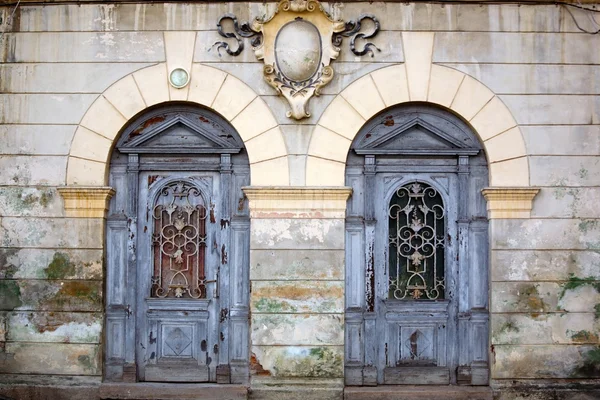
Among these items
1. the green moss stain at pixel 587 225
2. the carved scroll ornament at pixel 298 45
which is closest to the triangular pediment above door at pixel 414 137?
the carved scroll ornament at pixel 298 45

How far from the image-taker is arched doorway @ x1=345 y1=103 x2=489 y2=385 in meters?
8.82

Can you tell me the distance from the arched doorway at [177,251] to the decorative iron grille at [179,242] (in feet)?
0.04

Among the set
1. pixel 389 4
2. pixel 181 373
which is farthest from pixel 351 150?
pixel 181 373

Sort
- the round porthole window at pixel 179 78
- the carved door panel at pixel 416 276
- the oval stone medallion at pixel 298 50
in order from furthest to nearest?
1. the carved door panel at pixel 416 276
2. the round porthole window at pixel 179 78
3. the oval stone medallion at pixel 298 50

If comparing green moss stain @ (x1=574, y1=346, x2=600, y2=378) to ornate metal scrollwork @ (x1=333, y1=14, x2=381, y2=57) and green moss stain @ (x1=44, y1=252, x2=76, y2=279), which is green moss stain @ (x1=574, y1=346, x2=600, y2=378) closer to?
ornate metal scrollwork @ (x1=333, y1=14, x2=381, y2=57)

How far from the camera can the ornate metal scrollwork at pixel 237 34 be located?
873 cm

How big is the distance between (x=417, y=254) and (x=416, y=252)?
2 centimetres

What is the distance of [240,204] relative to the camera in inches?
351

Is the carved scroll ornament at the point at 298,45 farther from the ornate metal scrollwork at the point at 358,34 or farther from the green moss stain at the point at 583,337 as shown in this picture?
the green moss stain at the point at 583,337

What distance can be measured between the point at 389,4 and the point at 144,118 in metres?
2.97

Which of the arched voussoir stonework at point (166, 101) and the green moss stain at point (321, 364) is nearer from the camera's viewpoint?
the green moss stain at point (321, 364)

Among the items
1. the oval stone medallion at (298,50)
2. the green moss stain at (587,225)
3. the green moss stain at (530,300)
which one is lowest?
the green moss stain at (530,300)

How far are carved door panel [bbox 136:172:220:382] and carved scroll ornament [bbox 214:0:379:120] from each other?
1.32 metres

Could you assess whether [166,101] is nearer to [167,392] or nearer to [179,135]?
[179,135]
